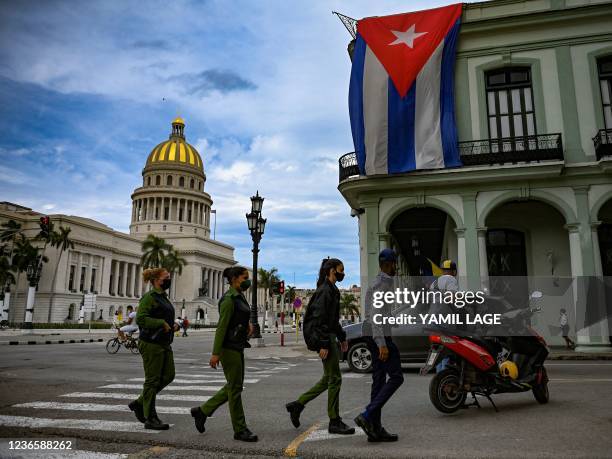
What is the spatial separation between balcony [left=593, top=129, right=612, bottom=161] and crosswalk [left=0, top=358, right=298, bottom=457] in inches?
547

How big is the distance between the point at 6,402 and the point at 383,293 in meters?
5.88

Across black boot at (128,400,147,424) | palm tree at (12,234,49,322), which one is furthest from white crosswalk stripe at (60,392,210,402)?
palm tree at (12,234,49,322)

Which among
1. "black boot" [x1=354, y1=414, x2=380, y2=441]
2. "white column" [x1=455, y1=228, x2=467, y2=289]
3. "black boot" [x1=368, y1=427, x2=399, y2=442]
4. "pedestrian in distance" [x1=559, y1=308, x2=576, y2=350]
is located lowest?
"black boot" [x1=368, y1=427, x2=399, y2=442]

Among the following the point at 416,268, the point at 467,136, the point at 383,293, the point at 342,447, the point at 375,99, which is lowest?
the point at 342,447

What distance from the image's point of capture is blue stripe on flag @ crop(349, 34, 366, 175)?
18844mm

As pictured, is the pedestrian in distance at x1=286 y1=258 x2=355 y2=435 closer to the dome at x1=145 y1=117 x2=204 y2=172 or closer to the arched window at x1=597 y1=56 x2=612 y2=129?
the arched window at x1=597 y1=56 x2=612 y2=129

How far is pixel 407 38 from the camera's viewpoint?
63.0 feet

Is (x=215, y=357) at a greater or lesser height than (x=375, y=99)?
lesser

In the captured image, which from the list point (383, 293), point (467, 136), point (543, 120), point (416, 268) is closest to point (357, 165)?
point (467, 136)

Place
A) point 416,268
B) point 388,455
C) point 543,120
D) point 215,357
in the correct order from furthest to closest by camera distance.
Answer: point 416,268, point 543,120, point 215,357, point 388,455

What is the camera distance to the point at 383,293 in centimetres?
528

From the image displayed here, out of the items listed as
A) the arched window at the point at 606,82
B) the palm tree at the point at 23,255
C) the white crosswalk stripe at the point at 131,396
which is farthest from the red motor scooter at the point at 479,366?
the palm tree at the point at 23,255

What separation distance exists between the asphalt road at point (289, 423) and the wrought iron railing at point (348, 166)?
10.9 meters

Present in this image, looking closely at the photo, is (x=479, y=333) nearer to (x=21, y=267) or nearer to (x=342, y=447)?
(x=342, y=447)
